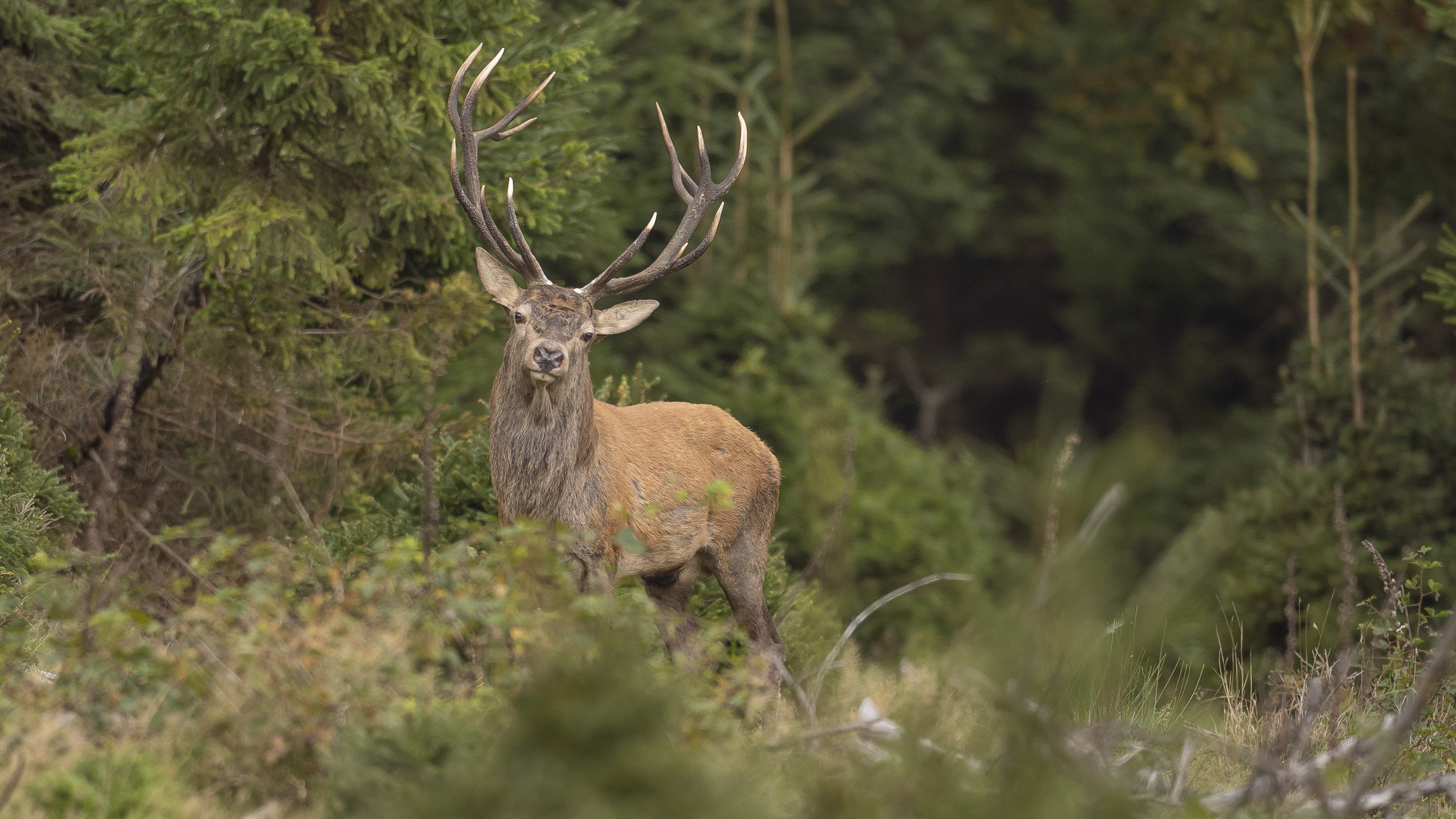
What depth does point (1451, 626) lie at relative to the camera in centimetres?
336

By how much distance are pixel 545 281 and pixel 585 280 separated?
5.25 meters

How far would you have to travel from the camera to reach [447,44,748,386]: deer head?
5762 mm

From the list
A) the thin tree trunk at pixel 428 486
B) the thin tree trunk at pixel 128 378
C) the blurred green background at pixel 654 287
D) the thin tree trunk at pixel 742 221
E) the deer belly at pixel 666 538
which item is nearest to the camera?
the thin tree trunk at pixel 428 486

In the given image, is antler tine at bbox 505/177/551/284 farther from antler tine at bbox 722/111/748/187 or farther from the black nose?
antler tine at bbox 722/111/748/187

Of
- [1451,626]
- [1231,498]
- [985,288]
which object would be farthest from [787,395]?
A: [985,288]

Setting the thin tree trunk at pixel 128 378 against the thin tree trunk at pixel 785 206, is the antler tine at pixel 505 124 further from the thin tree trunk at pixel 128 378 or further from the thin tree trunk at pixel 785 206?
the thin tree trunk at pixel 785 206

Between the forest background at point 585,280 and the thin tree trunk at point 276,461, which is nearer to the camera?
the forest background at point 585,280

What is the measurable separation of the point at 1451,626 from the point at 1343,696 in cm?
245

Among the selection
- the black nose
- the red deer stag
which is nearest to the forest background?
the red deer stag

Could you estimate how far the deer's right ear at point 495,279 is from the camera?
617 centimetres

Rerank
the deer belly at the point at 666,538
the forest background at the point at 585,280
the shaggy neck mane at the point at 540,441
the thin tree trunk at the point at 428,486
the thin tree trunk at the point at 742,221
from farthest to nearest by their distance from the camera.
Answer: the thin tree trunk at the point at 742,221 → the forest background at the point at 585,280 → the deer belly at the point at 666,538 → the shaggy neck mane at the point at 540,441 → the thin tree trunk at the point at 428,486

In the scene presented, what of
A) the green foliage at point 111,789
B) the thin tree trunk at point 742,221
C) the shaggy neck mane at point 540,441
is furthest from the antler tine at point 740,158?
the thin tree trunk at point 742,221

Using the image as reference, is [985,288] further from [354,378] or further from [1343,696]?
[1343,696]

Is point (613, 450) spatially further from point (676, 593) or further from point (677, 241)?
point (677, 241)
